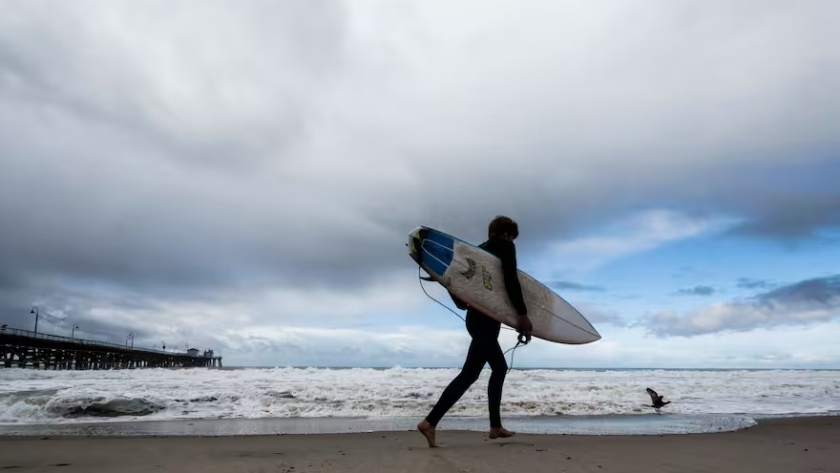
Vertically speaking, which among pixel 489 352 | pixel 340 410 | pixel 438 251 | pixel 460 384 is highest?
pixel 438 251

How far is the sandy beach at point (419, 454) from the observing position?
369cm

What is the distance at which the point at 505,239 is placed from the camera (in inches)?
176

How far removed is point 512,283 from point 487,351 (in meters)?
0.58

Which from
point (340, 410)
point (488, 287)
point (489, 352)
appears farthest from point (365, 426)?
point (488, 287)

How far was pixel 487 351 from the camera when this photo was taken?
14.0 feet

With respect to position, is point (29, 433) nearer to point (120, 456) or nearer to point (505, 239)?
point (120, 456)

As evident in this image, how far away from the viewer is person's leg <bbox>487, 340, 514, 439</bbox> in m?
4.30

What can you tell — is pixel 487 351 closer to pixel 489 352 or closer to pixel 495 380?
pixel 489 352

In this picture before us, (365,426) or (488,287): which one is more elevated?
(488,287)

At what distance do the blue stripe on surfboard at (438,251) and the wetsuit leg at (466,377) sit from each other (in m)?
0.75

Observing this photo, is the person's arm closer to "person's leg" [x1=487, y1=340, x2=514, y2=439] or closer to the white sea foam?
"person's leg" [x1=487, y1=340, x2=514, y2=439]

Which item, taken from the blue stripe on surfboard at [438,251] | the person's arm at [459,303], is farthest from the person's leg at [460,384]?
the blue stripe on surfboard at [438,251]

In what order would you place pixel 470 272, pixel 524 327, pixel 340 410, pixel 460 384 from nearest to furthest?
1. pixel 460 384
2. pixel 524 327
3. pixel 470 272
4. pixel 340 410

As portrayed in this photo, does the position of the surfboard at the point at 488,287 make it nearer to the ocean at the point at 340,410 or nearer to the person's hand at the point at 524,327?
the person's hand at the point at 524,327
